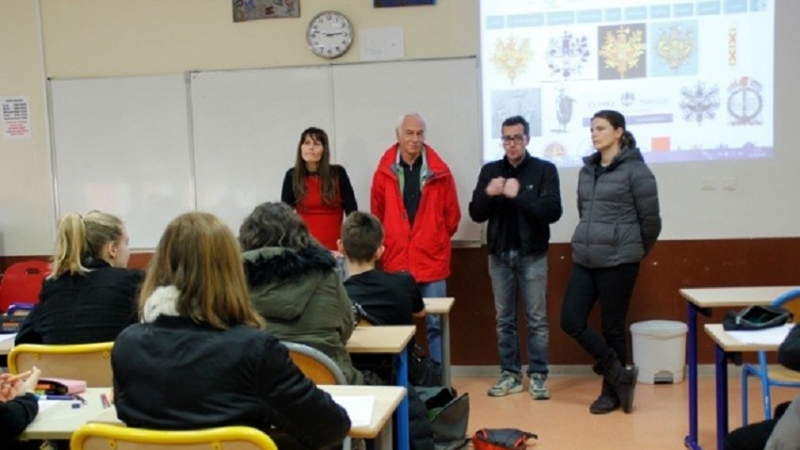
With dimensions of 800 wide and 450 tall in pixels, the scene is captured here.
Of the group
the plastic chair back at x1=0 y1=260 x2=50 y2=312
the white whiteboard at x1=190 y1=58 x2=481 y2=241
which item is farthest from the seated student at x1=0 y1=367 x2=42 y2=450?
the plastic chair back at x1=0 y1=260 x2=50 y2=312

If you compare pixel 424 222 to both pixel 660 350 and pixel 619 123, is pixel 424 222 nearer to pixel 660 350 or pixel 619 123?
pixel 619 123

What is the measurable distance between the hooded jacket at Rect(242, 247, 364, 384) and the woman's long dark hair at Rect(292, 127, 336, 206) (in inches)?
85.4

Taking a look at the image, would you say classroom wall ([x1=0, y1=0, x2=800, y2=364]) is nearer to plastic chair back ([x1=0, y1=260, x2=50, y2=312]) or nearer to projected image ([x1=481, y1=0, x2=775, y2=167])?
projected image ([x1=481, y1=0, x2=775, y2=167])

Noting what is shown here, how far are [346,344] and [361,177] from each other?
2.50 m

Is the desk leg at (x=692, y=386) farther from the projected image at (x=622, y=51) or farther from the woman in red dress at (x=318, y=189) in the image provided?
the woman in red dress at (x=318, y=189)

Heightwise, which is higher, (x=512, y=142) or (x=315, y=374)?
(x=512, y=142)

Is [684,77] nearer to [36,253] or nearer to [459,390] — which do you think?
[459,390]

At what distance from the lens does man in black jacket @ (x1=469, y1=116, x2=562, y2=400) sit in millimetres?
4430

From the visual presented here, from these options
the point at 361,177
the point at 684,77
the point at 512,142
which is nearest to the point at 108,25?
the point at 361,177

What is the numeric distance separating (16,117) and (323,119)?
2.14 meters

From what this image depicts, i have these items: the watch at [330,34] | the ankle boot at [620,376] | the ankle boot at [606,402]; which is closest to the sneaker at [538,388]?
the ankle boot at [606,402]

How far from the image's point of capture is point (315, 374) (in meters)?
2.37

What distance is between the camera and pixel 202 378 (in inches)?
65.5

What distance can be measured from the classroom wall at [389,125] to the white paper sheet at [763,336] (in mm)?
1932
